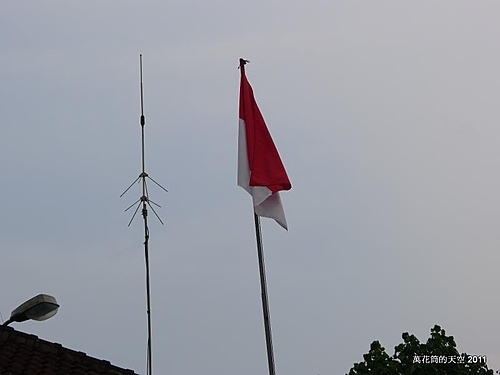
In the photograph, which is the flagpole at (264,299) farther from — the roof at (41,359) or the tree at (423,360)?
the tree at (423,360)

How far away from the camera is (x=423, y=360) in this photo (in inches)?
892

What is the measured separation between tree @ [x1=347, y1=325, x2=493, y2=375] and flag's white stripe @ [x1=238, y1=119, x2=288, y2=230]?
41.3ft

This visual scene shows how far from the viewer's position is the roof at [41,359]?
37.1ft

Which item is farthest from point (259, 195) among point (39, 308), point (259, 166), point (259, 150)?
point (39, 308)

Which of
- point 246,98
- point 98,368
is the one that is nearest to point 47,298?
point 98,368

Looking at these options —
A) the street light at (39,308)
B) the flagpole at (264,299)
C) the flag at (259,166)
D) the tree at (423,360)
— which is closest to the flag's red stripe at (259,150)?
the flag at (259,166)

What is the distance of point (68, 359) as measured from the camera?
40.5 ft

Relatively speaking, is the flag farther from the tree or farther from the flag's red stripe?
the tree

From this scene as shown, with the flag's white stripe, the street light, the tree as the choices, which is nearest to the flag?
the flag's white stripe

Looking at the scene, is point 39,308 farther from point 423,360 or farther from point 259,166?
point 423,360

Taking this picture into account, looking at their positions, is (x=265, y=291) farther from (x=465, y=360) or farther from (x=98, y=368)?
(x=465, y=360)

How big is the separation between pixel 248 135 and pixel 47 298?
360cm

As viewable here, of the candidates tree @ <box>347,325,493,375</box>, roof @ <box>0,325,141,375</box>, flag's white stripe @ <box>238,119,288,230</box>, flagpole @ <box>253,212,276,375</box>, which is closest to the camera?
flagpole @ <box>253,212,276,375</box>

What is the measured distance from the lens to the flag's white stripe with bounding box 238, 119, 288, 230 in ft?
36.1
